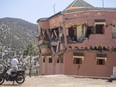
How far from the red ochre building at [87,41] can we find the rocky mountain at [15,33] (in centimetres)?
5690

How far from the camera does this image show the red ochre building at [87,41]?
32.9 m

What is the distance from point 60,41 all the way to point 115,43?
683 centimetres

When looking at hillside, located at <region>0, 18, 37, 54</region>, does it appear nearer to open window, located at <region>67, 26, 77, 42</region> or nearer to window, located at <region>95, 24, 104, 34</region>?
open window, located at <region>67, 26, 77, 42</region>

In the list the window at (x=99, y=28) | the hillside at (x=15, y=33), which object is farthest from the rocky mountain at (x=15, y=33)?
the window at (x=99, y=28)

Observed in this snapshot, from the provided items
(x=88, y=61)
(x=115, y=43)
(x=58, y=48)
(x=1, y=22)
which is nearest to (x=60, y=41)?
(x=58, y=48)

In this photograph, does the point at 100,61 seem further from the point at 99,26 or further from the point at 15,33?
the point at 15,33

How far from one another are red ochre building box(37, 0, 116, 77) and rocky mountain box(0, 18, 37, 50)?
2240 inches

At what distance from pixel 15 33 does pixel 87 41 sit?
240 feet

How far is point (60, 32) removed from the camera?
35.7 metres

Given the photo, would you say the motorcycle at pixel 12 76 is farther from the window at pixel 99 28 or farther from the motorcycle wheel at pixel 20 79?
the window at pixel 99 28

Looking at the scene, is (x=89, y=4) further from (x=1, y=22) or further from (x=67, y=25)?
(x=1, y=22)

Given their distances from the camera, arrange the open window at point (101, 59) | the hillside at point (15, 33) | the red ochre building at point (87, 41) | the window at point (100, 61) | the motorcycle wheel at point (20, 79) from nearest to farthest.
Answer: the motorcycle wheel at point (20, 79) → the red ochre building at point (87, 41) → the open window at point (101, 59) → the window at point (100, 61) → the hillside at point (15, 33)

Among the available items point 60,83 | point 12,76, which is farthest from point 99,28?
point 12,76

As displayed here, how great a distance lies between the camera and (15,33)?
4082 inches
